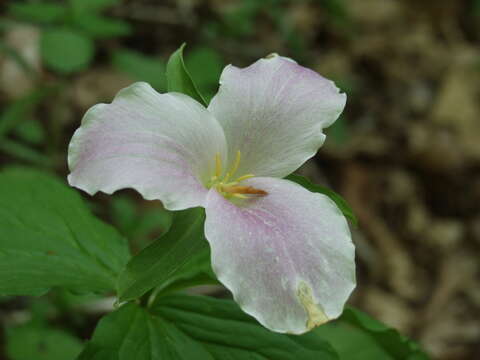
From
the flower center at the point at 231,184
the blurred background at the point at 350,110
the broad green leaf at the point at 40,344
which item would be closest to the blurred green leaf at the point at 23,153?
the blurred background at the point at 350,110

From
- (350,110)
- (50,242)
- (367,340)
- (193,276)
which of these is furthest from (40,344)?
(350,110)

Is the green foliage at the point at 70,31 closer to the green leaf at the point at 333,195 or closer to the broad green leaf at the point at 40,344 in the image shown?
the broad green leaf at the point at 40,344

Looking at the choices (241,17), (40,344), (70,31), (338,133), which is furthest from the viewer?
(241,17)

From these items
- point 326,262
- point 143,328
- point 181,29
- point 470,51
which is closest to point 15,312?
point 143,328

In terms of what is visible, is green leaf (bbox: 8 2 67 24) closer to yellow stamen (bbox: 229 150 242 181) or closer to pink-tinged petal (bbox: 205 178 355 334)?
yellow stamen (bbox: 229 150 242 181)

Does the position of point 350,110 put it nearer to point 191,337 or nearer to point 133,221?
point 133,221

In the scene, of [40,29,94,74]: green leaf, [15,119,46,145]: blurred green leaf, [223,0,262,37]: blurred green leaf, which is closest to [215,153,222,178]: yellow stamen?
[40,29,94,74]: green leaf
